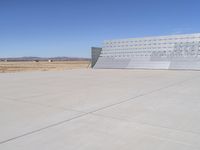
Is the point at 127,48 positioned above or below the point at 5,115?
above

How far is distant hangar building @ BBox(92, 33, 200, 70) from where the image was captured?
1888cm

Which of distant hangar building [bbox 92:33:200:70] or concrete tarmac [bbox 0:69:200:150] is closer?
concrete tarmac [bbox 0:69:200:150]

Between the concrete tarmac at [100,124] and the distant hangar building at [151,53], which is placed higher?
the distant hangar building at [151,53]

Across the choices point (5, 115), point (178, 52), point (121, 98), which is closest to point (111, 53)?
point (178, 52)

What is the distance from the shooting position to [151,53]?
21.1 m

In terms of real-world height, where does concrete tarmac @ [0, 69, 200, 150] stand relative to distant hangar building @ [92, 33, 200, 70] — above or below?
below

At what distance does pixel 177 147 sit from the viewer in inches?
105

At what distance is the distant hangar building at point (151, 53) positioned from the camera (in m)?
18.9

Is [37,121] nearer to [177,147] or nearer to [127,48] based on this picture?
[177,147]

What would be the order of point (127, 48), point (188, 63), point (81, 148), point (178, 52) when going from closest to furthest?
point (81, 148)
point (188, 63)
point (178, 52)
point (127, 48)

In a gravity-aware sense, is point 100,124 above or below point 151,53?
below

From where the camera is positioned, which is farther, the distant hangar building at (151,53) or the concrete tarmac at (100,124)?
the distant hangar building at (151,53)

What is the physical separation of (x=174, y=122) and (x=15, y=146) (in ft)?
7.58

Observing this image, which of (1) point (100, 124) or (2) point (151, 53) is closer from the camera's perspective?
(1) point (100, 124)
